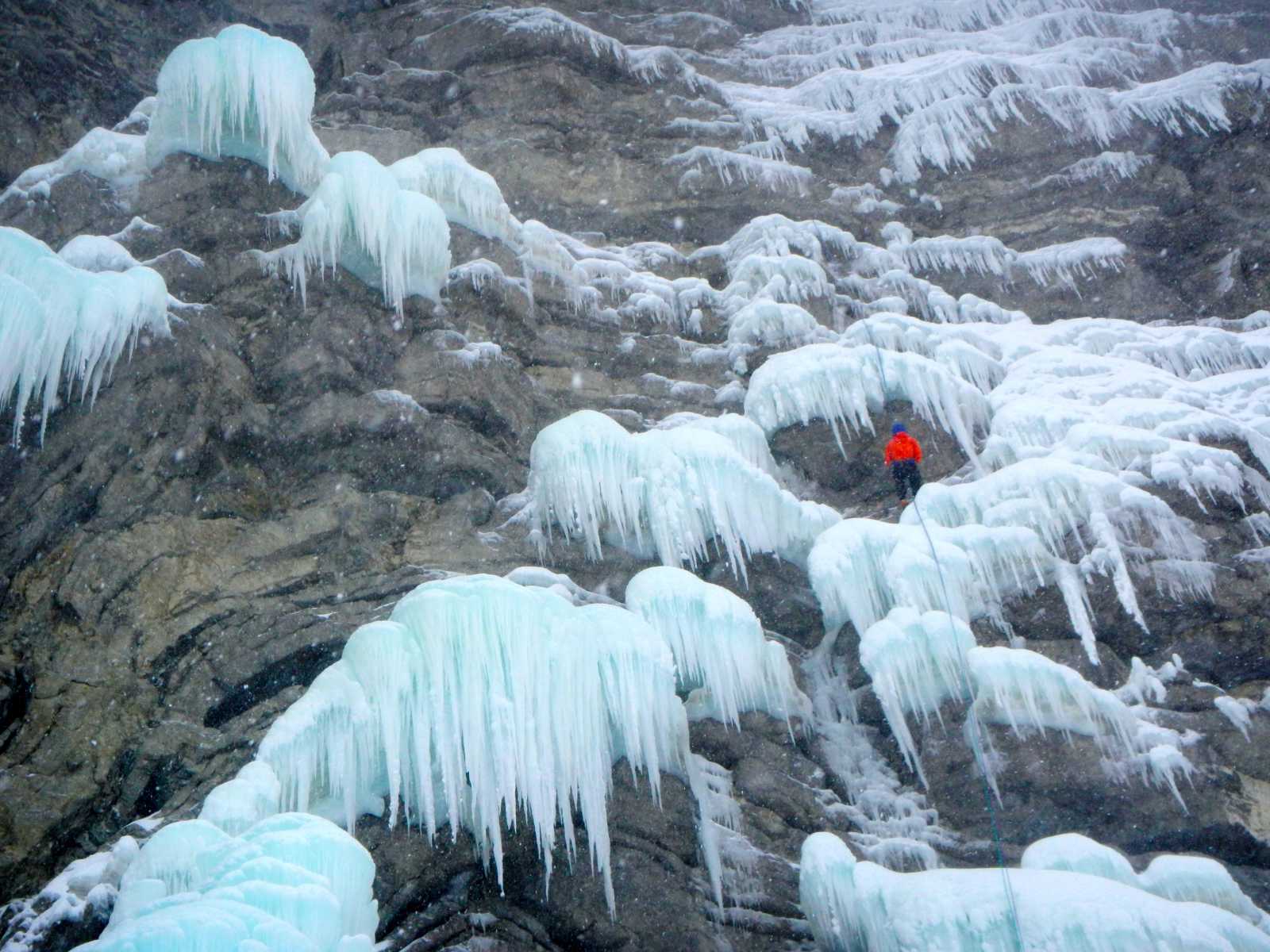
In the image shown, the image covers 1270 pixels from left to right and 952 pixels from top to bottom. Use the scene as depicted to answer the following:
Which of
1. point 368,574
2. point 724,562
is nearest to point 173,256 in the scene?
point 368,574

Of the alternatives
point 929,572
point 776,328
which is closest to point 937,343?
point 776,328

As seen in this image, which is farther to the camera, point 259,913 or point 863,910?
point 863,910

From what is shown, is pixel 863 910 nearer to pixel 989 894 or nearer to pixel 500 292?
pixel 989 894

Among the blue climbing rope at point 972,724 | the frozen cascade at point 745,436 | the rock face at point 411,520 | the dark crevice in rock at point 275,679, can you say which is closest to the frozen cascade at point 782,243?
the rock face at point 411,520

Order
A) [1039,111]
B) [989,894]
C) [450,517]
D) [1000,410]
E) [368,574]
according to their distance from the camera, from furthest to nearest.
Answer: [1039,111] → [1000,410] → [450,517] → [368,574] → [989,894]

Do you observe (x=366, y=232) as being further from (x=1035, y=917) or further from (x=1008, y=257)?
(x=1008, y=257)

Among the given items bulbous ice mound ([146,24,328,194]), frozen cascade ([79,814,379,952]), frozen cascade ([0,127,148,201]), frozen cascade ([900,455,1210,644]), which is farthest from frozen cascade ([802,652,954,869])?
frozen cascade ([0,127,148,201])

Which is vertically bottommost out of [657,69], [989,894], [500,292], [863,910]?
[863,910]
